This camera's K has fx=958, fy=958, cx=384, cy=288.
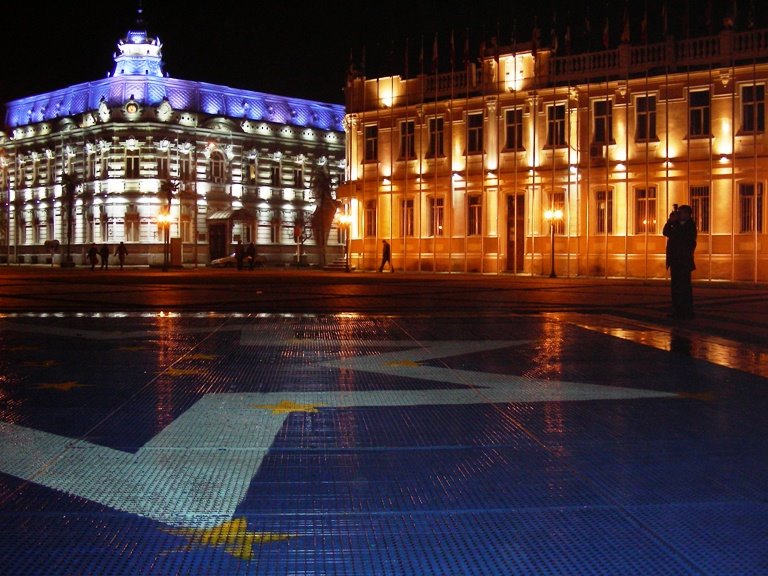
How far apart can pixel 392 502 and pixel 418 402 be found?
126 inches

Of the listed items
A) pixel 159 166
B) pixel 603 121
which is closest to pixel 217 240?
pixel 159 166

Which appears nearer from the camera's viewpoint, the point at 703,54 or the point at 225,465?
the point at 225,465

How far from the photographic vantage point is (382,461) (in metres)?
6.34

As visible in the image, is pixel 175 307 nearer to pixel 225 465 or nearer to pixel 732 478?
pixel 225 465

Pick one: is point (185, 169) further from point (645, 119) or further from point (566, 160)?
point (645, 119)

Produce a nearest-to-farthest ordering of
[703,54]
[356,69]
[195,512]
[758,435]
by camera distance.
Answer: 1. [195,512]
2. [758,435]
3. [703,54]
4. [356,69]

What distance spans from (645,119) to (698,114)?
2.40m

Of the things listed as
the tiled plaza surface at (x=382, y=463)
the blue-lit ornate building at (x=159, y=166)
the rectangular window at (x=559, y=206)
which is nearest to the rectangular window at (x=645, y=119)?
the rectangular window at (x=559, y=206)

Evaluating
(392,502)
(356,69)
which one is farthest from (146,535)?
(356,69)

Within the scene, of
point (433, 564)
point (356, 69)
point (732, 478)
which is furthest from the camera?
point (356, 69)

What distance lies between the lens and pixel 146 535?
4.73m

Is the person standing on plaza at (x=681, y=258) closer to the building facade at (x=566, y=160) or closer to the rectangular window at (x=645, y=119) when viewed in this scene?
the building facade at (x=566, y=160)

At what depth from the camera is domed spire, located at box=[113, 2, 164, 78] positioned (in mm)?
77938

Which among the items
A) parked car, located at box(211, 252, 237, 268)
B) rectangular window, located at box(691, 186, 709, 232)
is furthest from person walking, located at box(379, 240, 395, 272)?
parked car, located at box(211, 252, 237, 268)
